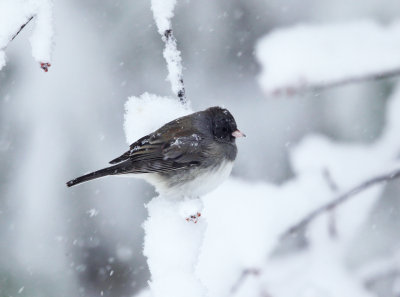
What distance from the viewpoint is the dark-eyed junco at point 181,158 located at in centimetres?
241

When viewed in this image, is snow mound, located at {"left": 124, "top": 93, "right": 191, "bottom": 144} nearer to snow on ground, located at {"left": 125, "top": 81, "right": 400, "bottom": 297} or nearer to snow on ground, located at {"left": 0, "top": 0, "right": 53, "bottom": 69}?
snow on ground, located at {"left": 125, "top": 81, "right": 400, "bottom": 297}

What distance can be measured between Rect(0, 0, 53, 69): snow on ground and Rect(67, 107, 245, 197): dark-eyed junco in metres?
0.81

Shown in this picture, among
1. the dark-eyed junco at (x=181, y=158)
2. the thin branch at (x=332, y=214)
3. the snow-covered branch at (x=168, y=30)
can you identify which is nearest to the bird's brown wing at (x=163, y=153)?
the dark-eyed junco at (x=181, y=158)

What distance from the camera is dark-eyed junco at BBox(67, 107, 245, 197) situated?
7.89ft

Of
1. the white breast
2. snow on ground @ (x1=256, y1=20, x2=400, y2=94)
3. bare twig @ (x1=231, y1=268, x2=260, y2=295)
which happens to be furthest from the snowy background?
snow on ground @ (x1=256, y1=20, x2=400, y2=94)

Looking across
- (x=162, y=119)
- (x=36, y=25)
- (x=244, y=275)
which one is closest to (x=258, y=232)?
(x=244, y=275)

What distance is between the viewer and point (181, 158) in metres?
2.53

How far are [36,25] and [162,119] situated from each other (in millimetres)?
915

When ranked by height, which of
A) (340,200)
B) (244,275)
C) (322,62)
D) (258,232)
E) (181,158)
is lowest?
(244,275)

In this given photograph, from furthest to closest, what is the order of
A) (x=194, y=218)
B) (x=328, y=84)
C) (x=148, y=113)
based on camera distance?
(x=148, y=113), (x=194, y=218), (x=328, y=84)

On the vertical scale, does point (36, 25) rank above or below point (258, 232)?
above

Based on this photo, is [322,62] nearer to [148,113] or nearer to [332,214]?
[332,214]

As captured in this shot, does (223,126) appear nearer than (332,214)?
No

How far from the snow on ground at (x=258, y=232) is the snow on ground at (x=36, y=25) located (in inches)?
27.0
